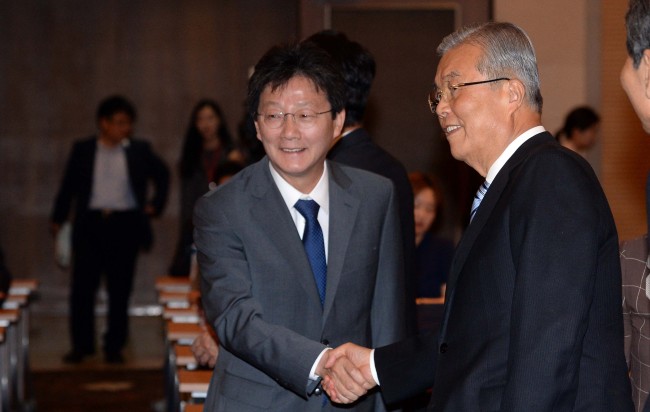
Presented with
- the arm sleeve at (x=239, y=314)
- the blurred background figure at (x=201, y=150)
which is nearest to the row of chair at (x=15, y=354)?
the blurred background figure at (x=201, y=150)

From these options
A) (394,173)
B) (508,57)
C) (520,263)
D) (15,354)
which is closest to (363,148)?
(394,173)

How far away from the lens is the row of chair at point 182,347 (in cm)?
415

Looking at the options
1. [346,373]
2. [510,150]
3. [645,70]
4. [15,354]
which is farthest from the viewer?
[15,354]

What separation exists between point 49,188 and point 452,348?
949 cm

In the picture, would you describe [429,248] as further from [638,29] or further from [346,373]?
[638,29]

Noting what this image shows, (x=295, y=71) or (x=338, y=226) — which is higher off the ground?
(x=295, y=71)

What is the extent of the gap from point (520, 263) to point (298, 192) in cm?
105

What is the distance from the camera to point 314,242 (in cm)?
307

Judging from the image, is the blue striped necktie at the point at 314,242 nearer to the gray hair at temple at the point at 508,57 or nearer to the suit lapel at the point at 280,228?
the suit lapel at the point at 280,228

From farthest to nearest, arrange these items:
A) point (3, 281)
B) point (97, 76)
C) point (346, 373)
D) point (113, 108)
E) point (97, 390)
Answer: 1. point (97, 76)
2. point (113, 108)
3. point (97, 390)
4. point (3, 281)
5. point (346, 373)

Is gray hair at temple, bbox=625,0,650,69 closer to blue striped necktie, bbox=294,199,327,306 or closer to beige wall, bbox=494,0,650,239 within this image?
blue striped necktie, bbox=294,199,327,306

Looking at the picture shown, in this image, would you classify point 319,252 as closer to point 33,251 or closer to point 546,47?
point 546,47

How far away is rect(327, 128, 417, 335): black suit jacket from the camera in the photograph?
3.62 meters

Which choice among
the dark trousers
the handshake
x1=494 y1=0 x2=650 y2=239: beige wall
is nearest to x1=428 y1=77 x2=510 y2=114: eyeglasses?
the handshake
